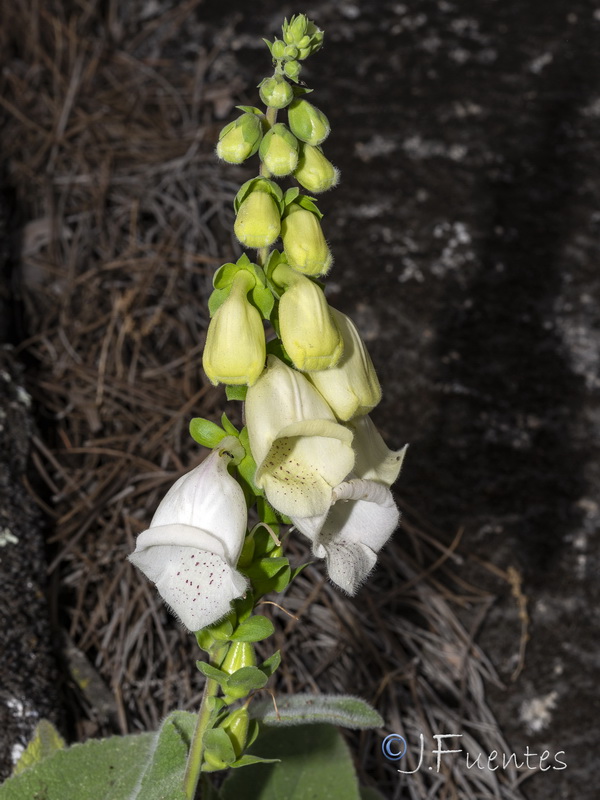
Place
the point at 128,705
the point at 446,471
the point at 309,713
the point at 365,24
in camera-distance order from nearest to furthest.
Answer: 1. the point at 309,713
2. the point at 128,705
3. the point at 446,471
4. the point at 365,24

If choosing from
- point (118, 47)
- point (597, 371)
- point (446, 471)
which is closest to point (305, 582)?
point (446, 471)

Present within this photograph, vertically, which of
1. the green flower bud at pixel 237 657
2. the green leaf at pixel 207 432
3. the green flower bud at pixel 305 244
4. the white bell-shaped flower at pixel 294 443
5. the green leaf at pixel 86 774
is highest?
the green flower bud at pixel 305 244

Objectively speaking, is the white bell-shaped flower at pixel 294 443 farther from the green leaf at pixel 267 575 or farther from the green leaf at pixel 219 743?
the green leaf at pixel 219 743

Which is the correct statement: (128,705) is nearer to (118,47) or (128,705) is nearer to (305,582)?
(305,582)

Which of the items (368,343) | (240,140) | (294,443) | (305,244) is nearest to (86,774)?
(294,443)

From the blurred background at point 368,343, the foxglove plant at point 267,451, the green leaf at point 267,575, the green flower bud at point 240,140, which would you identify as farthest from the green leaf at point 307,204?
the blurred background at point 368,343

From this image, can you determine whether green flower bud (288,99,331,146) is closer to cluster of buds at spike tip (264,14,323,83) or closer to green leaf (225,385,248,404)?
cluster of buds at spike tip (264,14,323,83)
